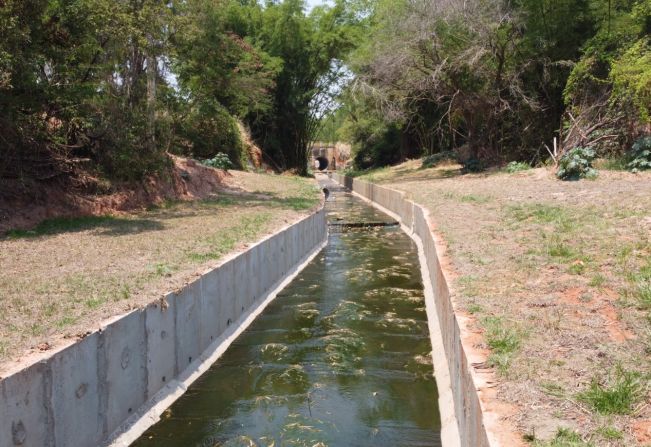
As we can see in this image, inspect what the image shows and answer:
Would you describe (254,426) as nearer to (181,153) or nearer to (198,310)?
(198,310)

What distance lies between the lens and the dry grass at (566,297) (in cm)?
387

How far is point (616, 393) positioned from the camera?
3.89m

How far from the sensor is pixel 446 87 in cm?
2886

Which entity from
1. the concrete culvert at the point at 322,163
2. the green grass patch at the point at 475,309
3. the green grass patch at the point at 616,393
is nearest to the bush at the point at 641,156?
the green grass patch at the point at 475,309

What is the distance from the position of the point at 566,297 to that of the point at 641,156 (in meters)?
14.0

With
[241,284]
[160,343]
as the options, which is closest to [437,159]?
[241,284]

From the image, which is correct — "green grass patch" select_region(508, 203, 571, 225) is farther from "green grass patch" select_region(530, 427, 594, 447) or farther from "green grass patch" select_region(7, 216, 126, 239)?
"green grass patch" select_region(7, 216, 126, 239)

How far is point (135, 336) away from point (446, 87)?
83.8 ft

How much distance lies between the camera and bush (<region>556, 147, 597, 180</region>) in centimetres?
1850

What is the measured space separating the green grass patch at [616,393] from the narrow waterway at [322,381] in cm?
224

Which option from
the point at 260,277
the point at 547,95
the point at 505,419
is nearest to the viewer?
the point at 505,419

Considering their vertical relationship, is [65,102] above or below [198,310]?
above

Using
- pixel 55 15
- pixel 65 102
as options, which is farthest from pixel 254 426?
pixel 55 15

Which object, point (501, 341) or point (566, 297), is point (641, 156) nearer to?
point (566, 297)
